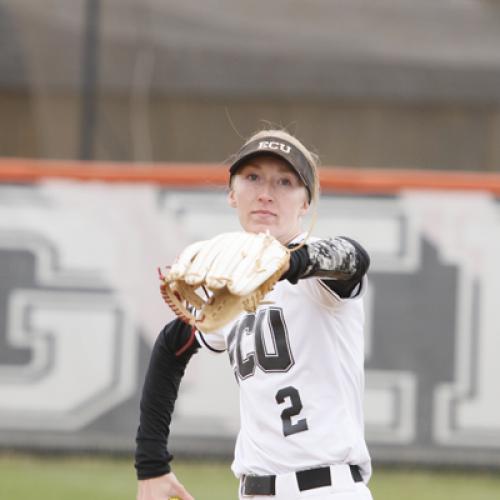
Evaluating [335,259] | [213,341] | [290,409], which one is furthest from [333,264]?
[213,341]

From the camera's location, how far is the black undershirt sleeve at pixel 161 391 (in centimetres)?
383

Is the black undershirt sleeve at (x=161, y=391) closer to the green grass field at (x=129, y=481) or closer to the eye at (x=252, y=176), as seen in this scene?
the eye at (x=252, y=176)

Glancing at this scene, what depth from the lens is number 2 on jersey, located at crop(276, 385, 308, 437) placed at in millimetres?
3473

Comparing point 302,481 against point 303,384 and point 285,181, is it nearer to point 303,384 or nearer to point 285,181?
point 303,384

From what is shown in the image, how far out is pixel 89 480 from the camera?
7500 millimetres

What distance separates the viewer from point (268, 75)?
9859 millimetres

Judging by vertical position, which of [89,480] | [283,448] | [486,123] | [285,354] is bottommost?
[89,480]

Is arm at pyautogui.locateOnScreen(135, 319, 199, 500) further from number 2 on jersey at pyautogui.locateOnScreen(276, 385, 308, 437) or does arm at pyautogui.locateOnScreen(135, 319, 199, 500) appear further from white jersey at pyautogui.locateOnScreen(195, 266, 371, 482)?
number 2 on jersey at pyautogui.locateOnScreen(276, 385, 308, 437)

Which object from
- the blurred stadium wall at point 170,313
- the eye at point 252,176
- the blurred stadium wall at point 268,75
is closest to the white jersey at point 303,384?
the eye at point 252,176

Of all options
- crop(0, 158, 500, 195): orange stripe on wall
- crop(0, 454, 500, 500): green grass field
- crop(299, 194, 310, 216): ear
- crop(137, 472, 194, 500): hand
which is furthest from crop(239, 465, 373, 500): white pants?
crop(0, 158, 500, 195): orange stripe on wall

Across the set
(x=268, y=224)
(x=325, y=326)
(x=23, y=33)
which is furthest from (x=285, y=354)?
(x=23, y=33)

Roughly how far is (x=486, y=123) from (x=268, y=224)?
659 centimetres

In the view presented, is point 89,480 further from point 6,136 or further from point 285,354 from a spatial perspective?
point 285,354

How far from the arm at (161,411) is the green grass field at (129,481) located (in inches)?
122
